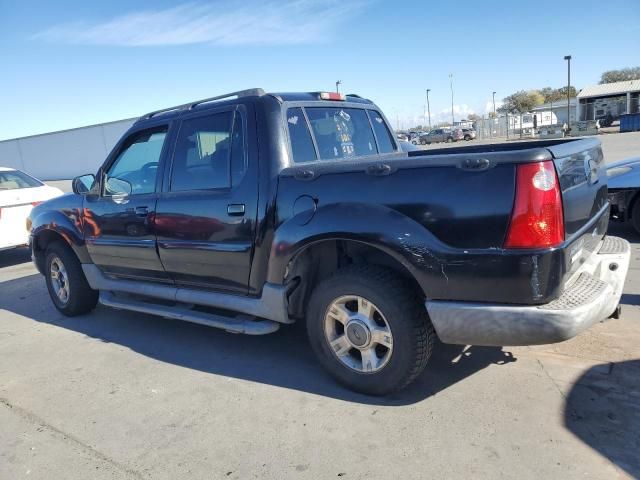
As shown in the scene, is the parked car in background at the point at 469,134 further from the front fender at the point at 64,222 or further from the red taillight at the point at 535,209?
the red taillight at the point at 535,209

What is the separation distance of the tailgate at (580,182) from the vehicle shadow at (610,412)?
3.23ft

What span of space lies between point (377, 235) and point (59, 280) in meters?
4.08

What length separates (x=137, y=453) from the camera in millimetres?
2908

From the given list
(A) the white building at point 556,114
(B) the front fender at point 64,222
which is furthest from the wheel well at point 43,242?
(A) the white building at point 556,114

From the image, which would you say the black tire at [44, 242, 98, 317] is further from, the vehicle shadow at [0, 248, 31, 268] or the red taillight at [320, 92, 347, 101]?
the vehicle shadow at [0, 248, 31, 268]

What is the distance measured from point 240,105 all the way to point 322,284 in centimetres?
149

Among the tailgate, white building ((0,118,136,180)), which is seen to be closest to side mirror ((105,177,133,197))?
the tailgate

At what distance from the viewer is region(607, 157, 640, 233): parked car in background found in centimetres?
631

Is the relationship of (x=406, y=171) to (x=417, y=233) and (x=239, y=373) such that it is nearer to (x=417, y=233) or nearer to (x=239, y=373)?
(x=417, y=233)

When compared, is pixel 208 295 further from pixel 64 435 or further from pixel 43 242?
pixel 43 242

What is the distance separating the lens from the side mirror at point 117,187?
465 centimetres

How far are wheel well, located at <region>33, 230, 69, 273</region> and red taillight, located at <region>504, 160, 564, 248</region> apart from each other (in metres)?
4.60

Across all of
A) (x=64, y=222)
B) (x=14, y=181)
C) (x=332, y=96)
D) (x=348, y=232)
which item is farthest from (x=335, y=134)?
(x=14, y=181)

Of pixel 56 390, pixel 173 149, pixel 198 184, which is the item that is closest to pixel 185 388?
pixel 56 390
